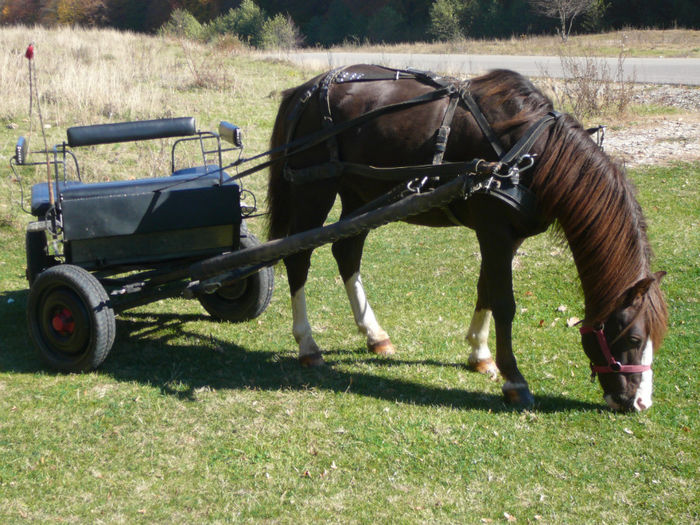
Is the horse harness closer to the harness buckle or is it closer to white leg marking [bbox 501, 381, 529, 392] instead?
the harness buckle

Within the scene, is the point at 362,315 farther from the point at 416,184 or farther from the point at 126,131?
the point at 126,131

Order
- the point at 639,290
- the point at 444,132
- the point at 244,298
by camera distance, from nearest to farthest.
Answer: the point at 639,290 < the point at 444,132 < the point at 244,298

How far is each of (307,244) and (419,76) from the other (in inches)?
56.0

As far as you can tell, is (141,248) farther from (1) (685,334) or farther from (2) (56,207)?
(1) (685,334)

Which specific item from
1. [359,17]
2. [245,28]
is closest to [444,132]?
[245,28]

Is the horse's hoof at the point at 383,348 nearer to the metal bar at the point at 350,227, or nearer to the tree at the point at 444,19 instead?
the metal bar at the point at 350,227

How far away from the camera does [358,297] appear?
5.67m

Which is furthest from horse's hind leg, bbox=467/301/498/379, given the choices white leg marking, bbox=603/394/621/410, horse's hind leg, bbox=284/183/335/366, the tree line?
the tree line

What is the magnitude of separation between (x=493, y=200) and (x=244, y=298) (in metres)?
2.70

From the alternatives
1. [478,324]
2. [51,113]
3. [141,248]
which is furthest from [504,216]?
[51,113]

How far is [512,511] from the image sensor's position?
3.57 metres

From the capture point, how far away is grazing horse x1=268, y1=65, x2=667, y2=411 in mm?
4066

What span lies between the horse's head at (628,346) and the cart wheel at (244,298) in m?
2.83

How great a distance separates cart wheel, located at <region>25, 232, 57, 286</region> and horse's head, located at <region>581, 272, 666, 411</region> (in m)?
4.19
